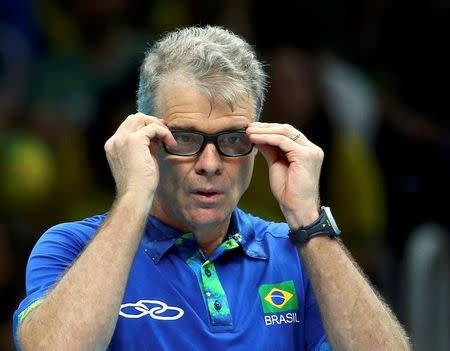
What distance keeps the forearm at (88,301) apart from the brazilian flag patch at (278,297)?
0.61 meters

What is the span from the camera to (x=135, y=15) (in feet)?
31.4

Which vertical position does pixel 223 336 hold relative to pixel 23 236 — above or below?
above

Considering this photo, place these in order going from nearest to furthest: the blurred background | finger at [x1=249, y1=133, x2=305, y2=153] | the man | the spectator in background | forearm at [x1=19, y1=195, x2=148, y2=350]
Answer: forearm at [x1=19, y1=195, x2=148, y2=350] → the man → finger at [x1=249, y1=133, x2=305, y2=153] → the spectator in background → the blurred background

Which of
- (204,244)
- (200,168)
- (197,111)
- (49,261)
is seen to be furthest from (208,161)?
(49,261)

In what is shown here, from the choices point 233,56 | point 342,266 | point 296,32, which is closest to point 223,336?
point 342,266

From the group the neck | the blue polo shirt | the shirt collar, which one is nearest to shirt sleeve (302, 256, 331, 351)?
the blue polo shirt

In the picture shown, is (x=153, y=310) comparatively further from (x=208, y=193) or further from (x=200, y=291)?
(x=208, y=193)

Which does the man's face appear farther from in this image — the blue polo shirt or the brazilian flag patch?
the brazilian flag patch

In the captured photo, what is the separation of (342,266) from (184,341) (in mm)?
647

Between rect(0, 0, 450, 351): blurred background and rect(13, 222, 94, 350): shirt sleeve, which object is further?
rect(0, 0, 450, 351): blurred background

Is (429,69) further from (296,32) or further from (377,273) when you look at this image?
(377,273)

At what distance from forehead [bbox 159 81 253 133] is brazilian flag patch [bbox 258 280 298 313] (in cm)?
64

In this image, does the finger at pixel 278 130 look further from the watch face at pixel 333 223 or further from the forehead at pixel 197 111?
the watch face at pixel 333 223

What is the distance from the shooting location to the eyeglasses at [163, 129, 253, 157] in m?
4.46
